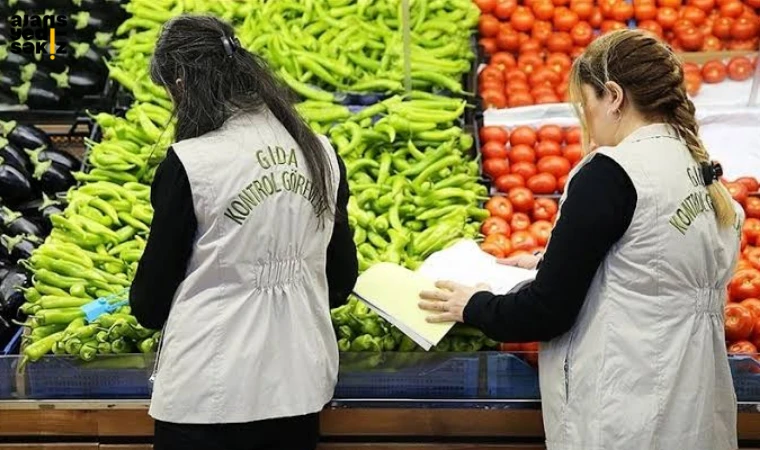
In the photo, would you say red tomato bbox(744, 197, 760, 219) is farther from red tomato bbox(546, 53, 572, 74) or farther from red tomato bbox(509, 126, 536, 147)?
red tomato bbox(546, 53, 572, 74)

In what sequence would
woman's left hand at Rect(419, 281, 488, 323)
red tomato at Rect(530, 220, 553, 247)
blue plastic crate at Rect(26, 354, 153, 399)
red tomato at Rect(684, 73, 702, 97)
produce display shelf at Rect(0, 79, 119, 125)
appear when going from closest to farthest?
1. woman's left hand at Rect(419, 281, 488, 323)
2. blue plastic crate at Rect(26, 354, 153, 399)
3. red tomato at Rect(530, 220, 553, 247)
4. produce display shelf at Rect(0, 79, 119, 125)
5. red tomato at Rect(684, 73, 702, 97)

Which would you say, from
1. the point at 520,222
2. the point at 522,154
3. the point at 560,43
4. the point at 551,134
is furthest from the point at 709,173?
the point at 560,43

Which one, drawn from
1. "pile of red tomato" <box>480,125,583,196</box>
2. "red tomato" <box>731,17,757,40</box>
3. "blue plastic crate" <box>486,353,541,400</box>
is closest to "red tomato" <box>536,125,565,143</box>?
"pile of red tomato" <box>480,125,583,196</box>

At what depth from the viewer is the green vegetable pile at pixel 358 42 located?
4816 millimetres

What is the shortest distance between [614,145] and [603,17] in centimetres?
310

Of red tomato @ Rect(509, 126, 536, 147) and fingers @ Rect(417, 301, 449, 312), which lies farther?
red tomato @ Rect(509, 126, 536, 147)

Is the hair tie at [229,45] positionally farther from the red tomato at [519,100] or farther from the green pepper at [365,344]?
the red tomato at [519,100]

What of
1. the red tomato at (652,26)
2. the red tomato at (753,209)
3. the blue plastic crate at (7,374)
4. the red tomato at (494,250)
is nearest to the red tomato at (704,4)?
the red tomato at (652,26)

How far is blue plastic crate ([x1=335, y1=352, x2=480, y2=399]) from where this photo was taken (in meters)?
3.27

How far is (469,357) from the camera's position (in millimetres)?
3256

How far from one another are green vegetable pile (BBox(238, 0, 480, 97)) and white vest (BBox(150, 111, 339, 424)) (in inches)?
84.0

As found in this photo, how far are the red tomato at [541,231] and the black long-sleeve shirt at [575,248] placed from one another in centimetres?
134

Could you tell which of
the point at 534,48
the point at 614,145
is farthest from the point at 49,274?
the point at 534,48

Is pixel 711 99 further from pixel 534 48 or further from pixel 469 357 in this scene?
pixel 469 357
